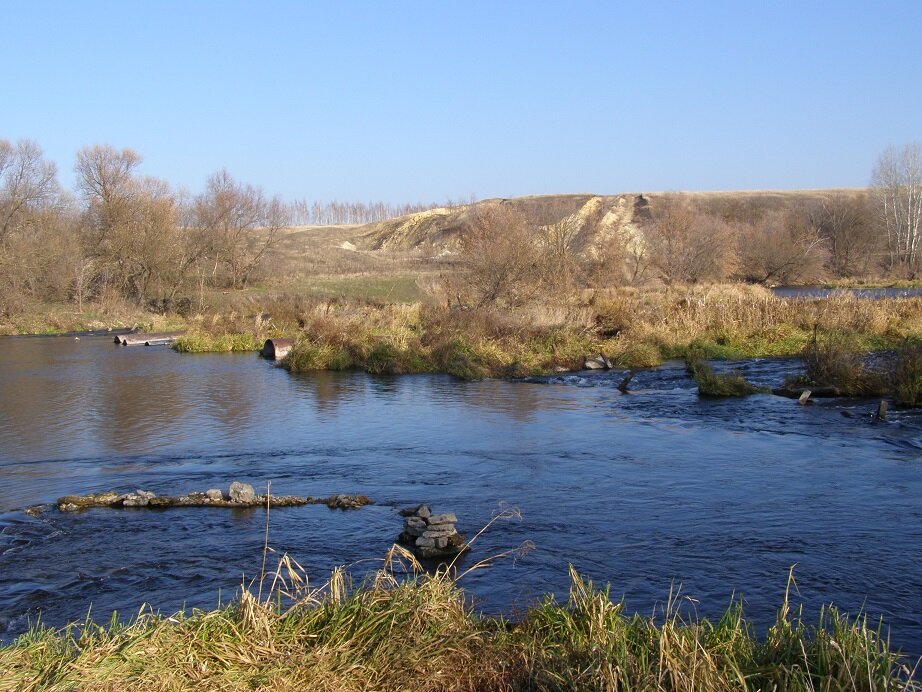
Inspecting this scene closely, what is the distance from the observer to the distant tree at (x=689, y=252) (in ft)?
180

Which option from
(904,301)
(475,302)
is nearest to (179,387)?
(475,302)

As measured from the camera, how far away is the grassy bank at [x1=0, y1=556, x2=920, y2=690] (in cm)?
456

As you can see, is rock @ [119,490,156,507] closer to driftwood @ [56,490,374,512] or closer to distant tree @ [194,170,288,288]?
driftwood @ [56,490,374,512]

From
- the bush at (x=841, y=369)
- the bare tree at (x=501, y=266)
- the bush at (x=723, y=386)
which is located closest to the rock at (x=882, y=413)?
the bush at (x=841, y=369)

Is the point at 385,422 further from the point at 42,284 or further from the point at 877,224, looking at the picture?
the point at 877,224

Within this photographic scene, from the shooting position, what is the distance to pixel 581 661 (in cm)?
490

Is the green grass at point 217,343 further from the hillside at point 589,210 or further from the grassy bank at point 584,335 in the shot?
the hillside at point 589,210

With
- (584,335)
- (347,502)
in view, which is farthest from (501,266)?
(347,502)

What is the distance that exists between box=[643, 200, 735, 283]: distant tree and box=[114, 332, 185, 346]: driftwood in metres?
31.9

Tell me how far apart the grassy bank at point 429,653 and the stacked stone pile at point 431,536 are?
9.58ft

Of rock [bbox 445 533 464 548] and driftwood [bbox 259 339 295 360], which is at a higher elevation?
driftwood [bbox 259 339 295 360]

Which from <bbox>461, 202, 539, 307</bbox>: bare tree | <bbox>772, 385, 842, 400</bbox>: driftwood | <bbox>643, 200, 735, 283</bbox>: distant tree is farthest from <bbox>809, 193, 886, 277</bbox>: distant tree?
<bbox>772, 385, 842, 400</bbox>: driftwood

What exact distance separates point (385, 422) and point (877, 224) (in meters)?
66.0

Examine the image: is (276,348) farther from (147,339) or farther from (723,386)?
(723,386)
